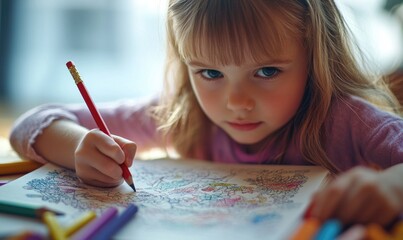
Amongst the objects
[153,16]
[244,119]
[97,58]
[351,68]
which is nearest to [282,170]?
[244,119]

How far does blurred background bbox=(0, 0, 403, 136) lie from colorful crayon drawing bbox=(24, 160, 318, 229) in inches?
36.1

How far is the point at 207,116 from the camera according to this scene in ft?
2.93

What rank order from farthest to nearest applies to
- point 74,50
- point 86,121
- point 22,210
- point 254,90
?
1. point 74,50
2. point 86,121
3. point 254,90
4. point 22,210

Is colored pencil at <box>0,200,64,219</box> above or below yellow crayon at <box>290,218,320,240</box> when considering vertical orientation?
below

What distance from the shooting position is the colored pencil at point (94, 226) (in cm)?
47

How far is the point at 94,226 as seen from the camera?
0.49 m

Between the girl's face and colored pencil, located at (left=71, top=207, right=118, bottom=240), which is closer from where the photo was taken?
colored pencil, located at (left=71, top=207, right=118, bottom=240)

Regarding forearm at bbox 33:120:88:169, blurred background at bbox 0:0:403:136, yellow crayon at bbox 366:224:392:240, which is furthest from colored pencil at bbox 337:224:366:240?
blurred background at bbox 0:0:403:136

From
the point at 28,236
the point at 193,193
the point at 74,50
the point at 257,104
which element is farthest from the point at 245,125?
the point at 74,50

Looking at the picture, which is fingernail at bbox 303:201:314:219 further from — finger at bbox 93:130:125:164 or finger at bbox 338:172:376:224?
finger at bbox 93:130:125:164

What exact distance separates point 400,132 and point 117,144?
0.35 m

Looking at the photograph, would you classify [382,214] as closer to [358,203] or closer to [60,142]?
[358,203]

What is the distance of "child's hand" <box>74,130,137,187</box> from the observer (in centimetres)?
66

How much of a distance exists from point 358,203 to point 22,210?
31 cm
